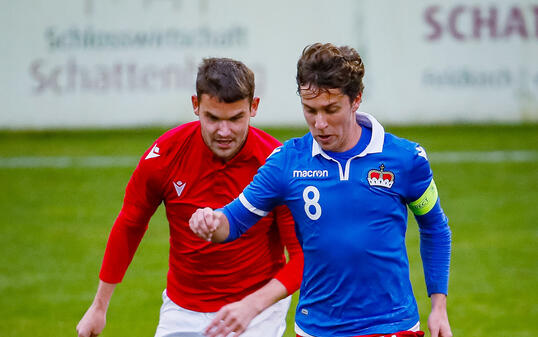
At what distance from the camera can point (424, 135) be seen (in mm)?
15781

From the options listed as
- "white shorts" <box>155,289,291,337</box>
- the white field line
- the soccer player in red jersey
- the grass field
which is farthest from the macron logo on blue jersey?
the white field line

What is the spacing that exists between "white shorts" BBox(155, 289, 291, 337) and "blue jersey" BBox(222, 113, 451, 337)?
31.8 inches

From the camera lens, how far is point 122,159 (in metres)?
14.9

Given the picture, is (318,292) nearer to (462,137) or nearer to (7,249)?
(7,249)

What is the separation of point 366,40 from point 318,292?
40.1 ft

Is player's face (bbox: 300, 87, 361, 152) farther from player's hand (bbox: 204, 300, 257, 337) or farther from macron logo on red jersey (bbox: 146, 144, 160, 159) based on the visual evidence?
macron logo on red jersey (bbox: 146, 144, 160, 159)

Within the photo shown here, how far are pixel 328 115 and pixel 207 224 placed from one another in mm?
767

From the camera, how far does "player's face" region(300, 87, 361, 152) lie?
4.20 m

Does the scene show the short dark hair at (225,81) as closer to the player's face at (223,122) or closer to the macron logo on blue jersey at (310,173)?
the player's face at (223,122)

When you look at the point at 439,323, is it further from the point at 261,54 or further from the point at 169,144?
the point at 261,54

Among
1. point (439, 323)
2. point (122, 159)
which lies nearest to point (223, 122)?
point (439, 323)

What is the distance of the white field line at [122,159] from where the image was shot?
1446 cm

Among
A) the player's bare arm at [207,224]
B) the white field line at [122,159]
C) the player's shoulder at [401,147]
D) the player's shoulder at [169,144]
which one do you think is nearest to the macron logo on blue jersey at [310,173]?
the player's shoulder at [401,147]

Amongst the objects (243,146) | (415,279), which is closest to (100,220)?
(415,279)
